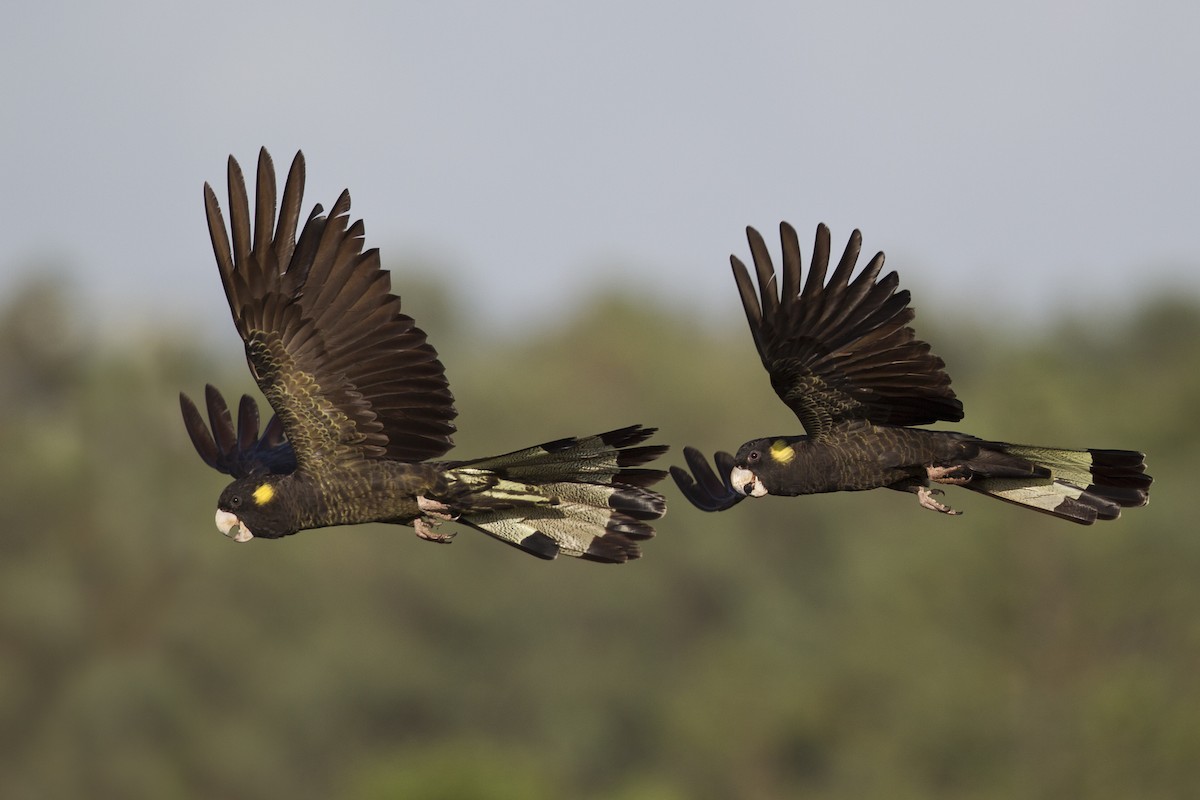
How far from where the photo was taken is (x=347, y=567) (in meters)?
73.9

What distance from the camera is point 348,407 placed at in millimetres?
14852

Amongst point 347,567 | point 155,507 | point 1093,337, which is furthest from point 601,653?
point 1093,337

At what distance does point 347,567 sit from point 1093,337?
43.1 metres

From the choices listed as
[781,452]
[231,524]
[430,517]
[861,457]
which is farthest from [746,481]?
[231,524]

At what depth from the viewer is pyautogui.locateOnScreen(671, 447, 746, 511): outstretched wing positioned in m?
15.9

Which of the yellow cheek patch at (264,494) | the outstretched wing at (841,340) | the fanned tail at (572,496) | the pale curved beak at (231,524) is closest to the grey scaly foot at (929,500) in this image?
the outstretched wing at (841,340)

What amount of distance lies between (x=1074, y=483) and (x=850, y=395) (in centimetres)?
237

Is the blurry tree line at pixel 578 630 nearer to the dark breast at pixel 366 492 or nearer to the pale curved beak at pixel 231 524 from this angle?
the pale curved beak at pixel 231 524

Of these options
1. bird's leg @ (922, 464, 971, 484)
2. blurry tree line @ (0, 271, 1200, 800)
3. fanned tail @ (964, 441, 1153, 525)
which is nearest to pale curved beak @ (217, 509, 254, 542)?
bird's leg @ (922, 464, 971, 484)

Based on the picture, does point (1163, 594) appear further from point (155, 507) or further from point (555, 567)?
point (155, 507)

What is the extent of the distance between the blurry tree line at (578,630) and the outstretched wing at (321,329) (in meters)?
31.0

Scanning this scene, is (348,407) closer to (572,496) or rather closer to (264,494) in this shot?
(264,494)

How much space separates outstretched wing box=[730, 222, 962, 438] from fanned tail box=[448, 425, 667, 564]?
4.13 feet

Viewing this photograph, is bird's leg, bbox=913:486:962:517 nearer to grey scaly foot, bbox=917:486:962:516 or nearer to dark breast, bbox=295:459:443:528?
grey scaly foot, bbox=917:486:962:516
